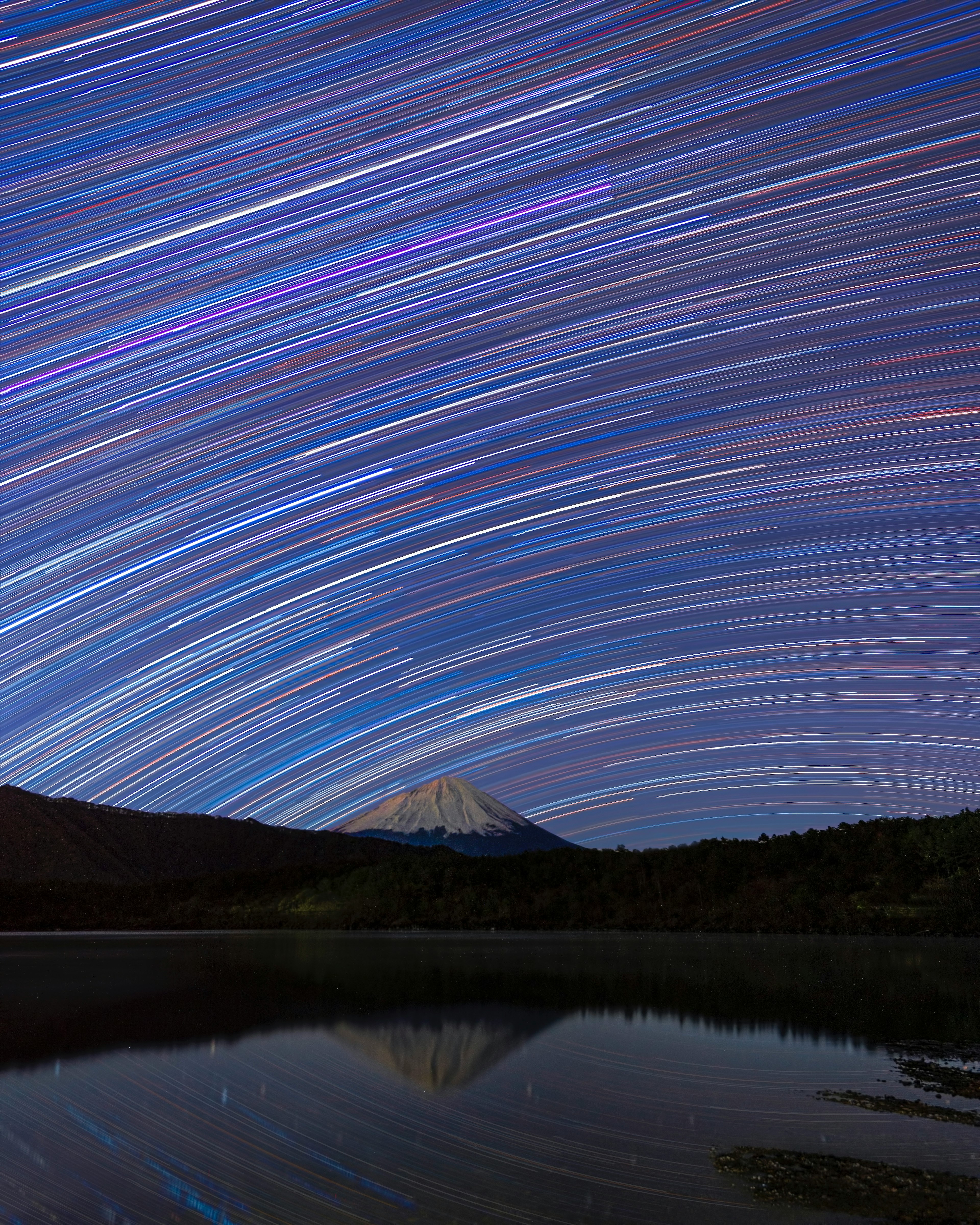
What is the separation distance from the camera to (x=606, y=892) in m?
144

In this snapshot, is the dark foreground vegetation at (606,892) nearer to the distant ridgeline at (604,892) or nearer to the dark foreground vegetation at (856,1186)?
the distant ridgeline at (604,892)

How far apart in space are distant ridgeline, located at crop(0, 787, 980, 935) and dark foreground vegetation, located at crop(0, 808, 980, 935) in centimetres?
25

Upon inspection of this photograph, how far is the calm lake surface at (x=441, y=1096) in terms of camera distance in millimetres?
11055

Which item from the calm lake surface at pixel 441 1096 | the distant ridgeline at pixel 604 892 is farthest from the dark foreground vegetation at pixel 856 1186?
the distant ridgeline at pixel 604 892

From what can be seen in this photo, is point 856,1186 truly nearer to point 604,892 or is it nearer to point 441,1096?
point 441,1096

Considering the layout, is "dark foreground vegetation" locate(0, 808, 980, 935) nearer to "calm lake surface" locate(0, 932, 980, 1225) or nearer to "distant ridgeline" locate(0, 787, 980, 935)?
"distant ridgeline" locate(0, 787, 980, 935)

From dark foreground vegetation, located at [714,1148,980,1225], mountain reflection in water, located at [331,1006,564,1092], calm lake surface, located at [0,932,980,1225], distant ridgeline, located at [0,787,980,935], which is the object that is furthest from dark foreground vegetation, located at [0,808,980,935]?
dark foreground vegetation, located at [714,1148,980,1225]

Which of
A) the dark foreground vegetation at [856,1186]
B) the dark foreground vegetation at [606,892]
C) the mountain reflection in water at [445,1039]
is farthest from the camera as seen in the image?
the dark foreground vegetation at [606,892]

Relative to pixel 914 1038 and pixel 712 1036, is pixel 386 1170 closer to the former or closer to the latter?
pixel 712 1036

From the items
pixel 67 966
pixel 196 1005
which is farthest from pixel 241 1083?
pixel 67 966

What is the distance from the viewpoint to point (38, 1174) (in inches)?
459

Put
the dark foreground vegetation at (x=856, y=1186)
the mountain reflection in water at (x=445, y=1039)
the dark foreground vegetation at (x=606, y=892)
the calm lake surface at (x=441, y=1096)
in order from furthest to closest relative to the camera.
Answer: the dark foreground vegetation at (x=606, y=892), the mountain reflection in water at (x=445, y=1039), the calm lake surface at (x=441, y=1096), the dark foreground vegetation at (x=856, y=1186)

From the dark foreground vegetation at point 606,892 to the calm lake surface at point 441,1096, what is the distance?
274 feet

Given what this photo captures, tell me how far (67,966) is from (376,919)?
9183 cm
